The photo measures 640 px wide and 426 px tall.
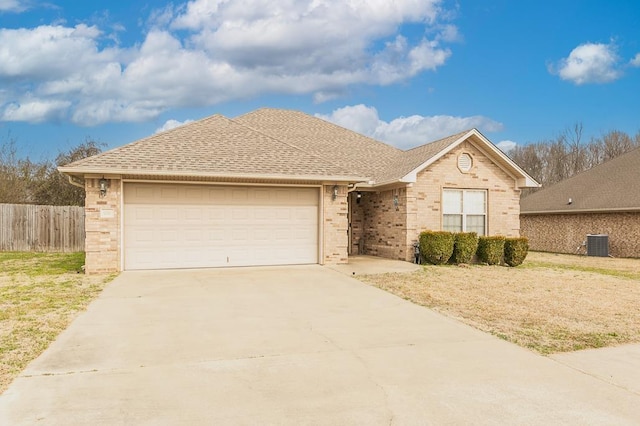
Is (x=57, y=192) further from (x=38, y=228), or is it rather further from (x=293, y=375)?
(x=293, y=375)

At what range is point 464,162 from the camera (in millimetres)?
15969

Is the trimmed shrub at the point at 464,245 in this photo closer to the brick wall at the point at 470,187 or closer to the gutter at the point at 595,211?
the brick wall at the point at 470,187

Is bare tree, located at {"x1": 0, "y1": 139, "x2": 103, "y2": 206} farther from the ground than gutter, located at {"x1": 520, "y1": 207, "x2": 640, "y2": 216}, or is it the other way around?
bare tree, located at {"x1": 0, "y1": 139, "x2": 103, "y2": 206}

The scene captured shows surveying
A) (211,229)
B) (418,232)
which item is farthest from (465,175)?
(211,229)

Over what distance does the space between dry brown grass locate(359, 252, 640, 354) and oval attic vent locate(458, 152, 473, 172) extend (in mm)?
3482

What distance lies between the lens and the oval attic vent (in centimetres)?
1590

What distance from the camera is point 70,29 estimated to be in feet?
56.1

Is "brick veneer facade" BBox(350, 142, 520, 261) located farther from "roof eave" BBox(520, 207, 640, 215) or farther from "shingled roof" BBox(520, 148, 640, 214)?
"shingled roof" BBox(520, 148, 640, 214)

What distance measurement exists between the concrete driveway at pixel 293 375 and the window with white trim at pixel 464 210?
871 centimetres

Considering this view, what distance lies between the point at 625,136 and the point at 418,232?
38534 mm

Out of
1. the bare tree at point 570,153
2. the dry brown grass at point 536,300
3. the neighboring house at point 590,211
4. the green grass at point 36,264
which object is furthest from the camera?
the bare tree at point 570,153

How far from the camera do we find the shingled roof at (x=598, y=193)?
20438mm

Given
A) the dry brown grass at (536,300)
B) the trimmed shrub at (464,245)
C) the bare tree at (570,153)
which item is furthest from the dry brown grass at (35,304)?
the bare tree at (570,153)

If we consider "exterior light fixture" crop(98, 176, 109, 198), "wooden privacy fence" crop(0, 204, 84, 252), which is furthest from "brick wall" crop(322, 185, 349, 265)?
"wooden privacy fence" crop(0, 204, 84, 252)
